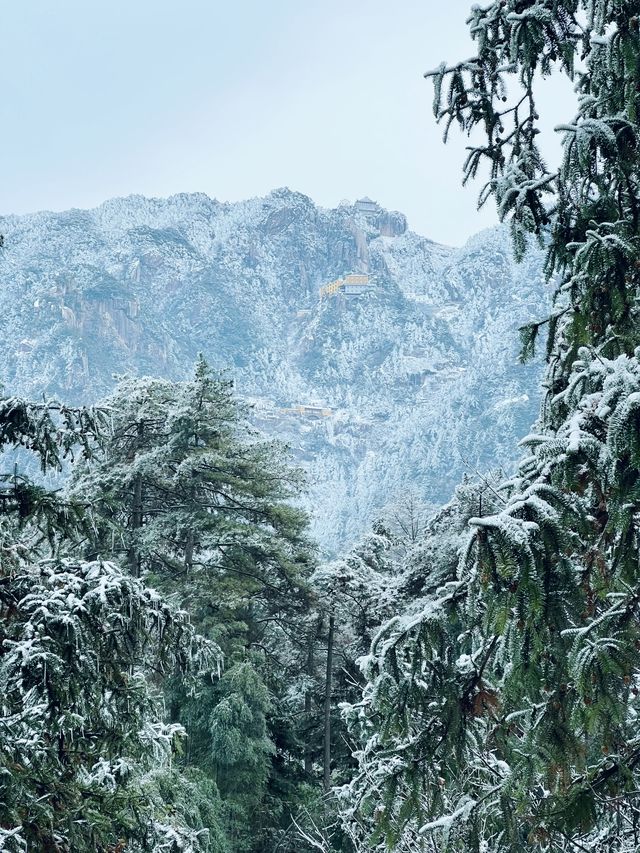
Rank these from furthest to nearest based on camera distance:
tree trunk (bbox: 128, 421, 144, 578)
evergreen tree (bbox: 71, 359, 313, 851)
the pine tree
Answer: tree trunk (bbox: 128, 421, 144, 578) → evergreen tree (bbox: 71, 359, 313, 851) → the pine tree

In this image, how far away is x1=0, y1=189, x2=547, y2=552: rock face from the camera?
143m

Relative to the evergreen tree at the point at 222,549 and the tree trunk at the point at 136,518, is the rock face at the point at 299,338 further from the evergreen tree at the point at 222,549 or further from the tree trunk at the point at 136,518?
the tree trunk at the point at 136,518

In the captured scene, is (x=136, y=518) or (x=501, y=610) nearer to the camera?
(x=501, y=610)

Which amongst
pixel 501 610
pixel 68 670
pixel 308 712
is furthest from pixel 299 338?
pixel 501 610

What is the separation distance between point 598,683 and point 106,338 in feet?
550

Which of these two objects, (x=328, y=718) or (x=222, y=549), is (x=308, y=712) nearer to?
(x=328, y=718)

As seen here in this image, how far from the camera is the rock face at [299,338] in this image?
14312 cm

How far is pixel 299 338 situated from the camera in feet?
631

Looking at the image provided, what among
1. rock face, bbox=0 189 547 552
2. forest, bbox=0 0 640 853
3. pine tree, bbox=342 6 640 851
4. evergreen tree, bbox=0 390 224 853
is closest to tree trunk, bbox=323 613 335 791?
forest, bbox=0 0 640 853

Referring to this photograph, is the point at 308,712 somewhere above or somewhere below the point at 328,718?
below

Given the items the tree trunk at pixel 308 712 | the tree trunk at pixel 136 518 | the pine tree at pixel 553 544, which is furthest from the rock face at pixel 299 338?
the pine tree at pixel 553 544

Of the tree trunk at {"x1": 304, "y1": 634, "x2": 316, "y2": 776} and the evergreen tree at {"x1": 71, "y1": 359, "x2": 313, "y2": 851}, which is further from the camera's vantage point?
the tree trunk at {"x1": 304, "y1": 634, "x2": 316, "y2": 776}

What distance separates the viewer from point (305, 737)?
15.7 metres

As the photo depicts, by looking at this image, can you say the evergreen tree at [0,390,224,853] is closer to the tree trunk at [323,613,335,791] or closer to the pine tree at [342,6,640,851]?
the pine tree at [342,6,640,851]
